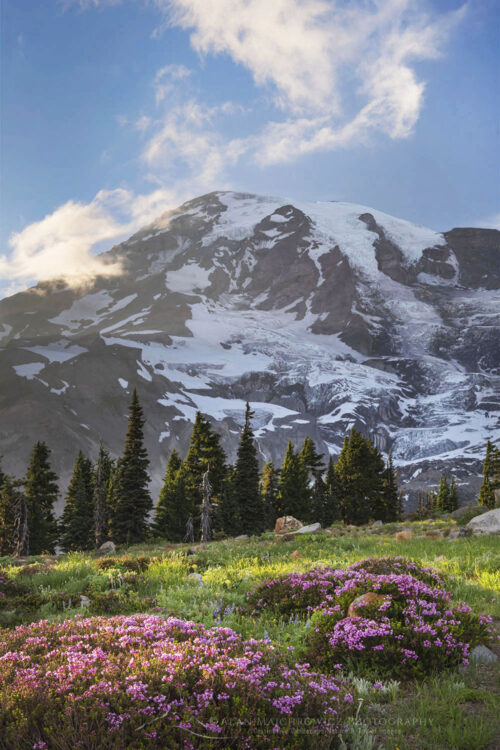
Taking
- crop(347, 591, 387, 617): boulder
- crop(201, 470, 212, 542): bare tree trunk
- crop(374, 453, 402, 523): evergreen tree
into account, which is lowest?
crop(374, 453, 402, 523): evergreen tree

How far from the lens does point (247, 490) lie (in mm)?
56469

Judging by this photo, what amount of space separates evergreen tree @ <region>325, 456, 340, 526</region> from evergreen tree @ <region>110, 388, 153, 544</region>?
99.2 ft

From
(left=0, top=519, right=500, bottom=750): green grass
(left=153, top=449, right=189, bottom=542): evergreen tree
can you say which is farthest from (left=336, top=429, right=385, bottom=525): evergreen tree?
(left=0, top=519, right=500, bottom=750): green grass

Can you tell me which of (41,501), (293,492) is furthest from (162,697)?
(293,492)

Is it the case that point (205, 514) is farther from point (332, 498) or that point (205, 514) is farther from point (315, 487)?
point (332, 498)

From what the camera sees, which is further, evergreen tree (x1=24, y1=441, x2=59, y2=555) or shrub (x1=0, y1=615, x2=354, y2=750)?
evergreen tree (x1=24, y1=441, x2=59, y2=555)

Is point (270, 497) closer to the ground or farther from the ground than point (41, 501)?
closer to the ground

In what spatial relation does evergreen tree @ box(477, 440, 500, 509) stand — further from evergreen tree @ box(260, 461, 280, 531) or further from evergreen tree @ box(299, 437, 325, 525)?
evergreen tree @ box(260, 461, 280, 531)

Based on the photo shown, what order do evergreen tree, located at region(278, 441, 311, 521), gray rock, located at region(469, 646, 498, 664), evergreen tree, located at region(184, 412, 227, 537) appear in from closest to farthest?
gray rock, located at region(469, 646, 498, 664)
evergreen tree, located at region(184, 412, 227, 537)
evergreen tree, located at region(278, 441, 311, 521)

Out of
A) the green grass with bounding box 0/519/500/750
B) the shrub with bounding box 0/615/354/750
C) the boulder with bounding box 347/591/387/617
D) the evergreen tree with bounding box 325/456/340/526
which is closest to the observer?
the shrub with bounding box 0/615/354/750

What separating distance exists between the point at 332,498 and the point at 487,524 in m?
50.3

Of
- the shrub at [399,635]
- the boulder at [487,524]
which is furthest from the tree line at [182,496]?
the shrub at [399,635]

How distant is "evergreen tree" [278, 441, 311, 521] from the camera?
6581cm

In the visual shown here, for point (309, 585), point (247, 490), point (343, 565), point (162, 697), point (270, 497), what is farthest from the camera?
point (270, 497)
